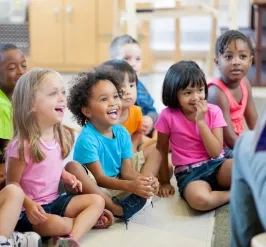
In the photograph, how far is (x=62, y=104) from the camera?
5.39 ft

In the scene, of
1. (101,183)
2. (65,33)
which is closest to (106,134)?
(101,183)

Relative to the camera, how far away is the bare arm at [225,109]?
2.08 metres

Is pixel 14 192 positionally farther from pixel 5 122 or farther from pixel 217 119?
pixel 217 119

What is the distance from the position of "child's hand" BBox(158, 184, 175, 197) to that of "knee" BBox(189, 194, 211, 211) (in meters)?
0.18

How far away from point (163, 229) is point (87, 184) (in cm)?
27

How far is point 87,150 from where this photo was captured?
5.77ft

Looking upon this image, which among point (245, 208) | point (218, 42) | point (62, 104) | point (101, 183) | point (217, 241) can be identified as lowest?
point (217, 241)

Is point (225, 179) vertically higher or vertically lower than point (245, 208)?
lower

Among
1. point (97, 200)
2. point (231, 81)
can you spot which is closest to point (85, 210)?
point (97, 200)

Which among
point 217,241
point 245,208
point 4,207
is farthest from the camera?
point 217,241

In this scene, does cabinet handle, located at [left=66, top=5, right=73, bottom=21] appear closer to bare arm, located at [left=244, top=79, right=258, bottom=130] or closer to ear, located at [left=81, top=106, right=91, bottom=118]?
bare arm, located at [left=244, top=79, right=258, bottom=130]

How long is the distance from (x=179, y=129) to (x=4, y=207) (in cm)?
72

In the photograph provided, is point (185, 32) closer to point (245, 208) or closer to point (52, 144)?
point (52, 144)

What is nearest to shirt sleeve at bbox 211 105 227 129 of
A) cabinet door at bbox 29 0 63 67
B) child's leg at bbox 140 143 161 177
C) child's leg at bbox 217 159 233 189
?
child's leg at bbox 217 159 233 189
